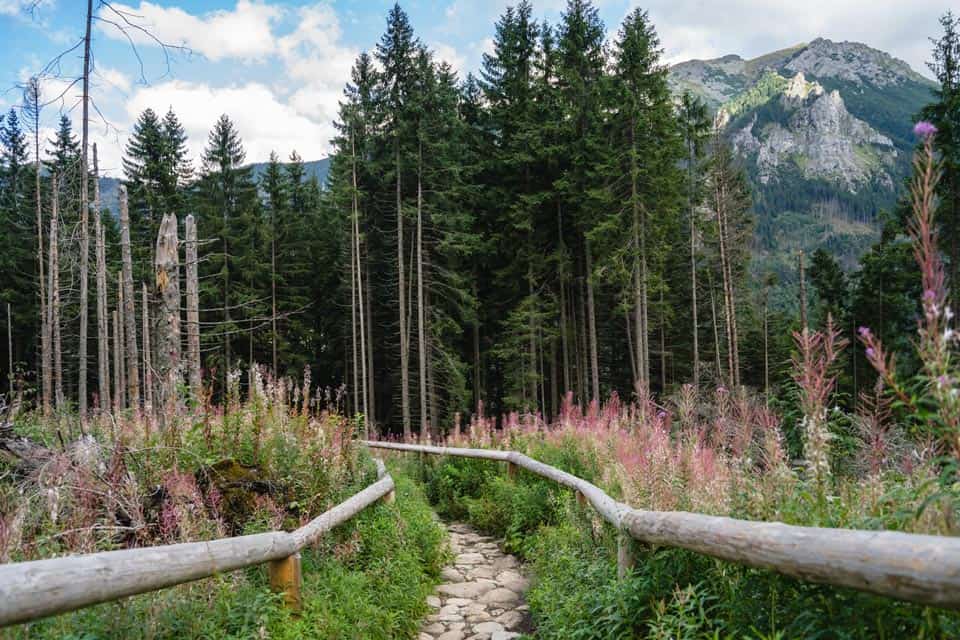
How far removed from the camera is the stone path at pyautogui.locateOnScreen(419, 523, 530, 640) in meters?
4.76

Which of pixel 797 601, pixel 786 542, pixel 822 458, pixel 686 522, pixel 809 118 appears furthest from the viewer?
pixel 809 118

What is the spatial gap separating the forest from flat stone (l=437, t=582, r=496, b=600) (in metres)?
12.0

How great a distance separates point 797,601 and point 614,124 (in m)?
21.0

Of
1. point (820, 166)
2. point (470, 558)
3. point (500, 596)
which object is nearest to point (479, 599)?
point (500, 596)

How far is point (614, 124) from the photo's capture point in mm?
21250

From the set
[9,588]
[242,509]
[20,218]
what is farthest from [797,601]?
[20,218]

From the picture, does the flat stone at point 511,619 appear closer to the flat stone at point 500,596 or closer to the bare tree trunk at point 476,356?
the flat stone at point 500,596

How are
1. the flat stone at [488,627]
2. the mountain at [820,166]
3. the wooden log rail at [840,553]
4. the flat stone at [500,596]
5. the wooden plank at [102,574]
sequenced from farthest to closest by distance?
the mountain at [820,166] < the flat stone at [500,596] < the flat stone at [488,627] < the wooden plank at [102,574] < the wooden log rail at [840,553]

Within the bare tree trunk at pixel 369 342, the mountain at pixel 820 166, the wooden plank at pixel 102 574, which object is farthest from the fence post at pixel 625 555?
the mountain at pixel 820 166

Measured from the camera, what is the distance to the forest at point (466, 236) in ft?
68.3

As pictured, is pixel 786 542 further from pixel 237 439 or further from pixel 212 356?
pixel 212 356

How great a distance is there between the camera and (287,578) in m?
3.65

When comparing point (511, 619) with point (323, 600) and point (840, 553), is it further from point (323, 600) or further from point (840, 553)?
point (840, 553)

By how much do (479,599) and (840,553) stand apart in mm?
4303
